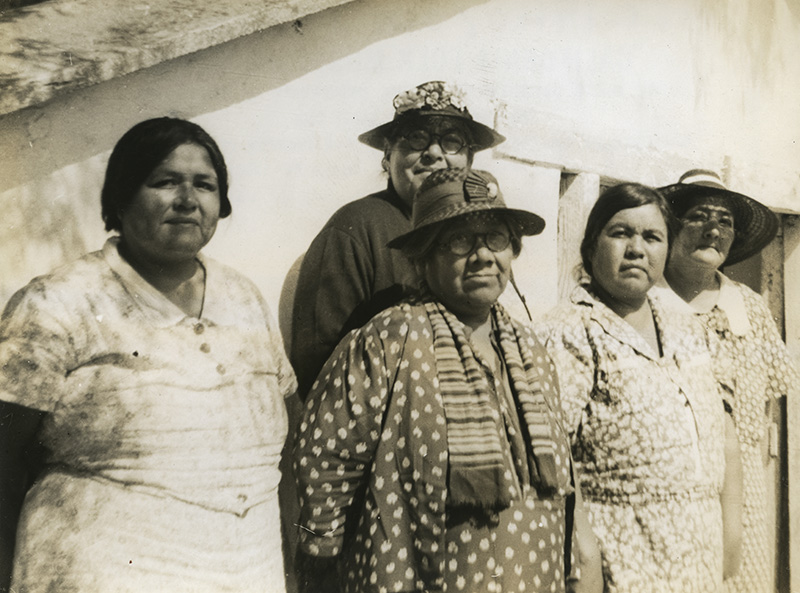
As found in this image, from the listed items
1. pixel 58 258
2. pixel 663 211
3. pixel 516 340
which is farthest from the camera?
pixel 663 211

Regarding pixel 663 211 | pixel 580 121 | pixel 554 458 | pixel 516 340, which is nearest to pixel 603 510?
pixel 554 458

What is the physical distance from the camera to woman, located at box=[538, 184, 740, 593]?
3129 millimetres

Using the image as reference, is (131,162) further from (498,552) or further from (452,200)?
(498,552)

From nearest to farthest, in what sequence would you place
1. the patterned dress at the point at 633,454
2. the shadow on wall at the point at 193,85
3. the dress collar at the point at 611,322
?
the shadow on wall at the point at 193,85, the patterned dress at the point at 633,454, the dress collar at the point at 611,322

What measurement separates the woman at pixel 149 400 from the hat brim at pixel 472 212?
626 mm

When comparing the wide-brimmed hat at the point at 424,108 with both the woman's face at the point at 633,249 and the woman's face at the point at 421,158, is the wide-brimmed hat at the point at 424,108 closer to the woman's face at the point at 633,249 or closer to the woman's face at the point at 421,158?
the woman's face at the point at 421,158

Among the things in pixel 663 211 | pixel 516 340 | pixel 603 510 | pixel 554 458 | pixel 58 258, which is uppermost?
pixel 663 211

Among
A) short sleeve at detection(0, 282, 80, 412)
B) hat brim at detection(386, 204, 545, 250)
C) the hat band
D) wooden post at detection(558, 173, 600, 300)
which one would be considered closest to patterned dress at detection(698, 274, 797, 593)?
the hat band

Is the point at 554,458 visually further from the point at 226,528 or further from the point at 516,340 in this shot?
the point at 226,528

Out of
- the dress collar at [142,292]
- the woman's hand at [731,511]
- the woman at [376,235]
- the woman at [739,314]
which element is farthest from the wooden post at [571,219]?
the dress collar at [142,292]

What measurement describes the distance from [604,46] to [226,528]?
2891mm

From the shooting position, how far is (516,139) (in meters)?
3.43

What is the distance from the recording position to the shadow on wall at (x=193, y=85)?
248cm

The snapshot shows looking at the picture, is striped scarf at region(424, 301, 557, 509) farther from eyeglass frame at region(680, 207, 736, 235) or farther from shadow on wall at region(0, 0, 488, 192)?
eyeglass frame at region(680, 207, 736, 235)
